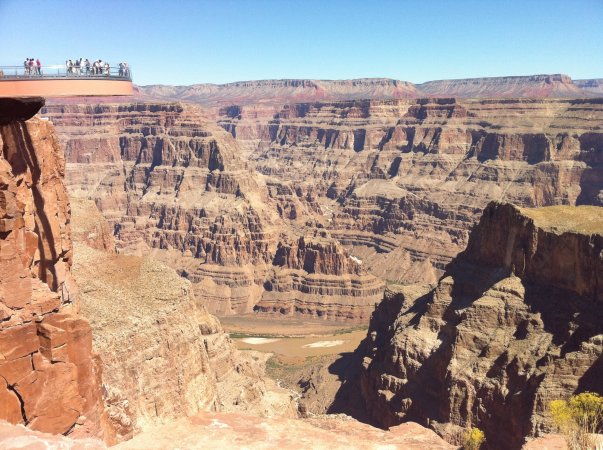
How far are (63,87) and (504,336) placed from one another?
3823cm

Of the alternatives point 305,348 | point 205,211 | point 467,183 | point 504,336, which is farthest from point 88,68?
point 467,183

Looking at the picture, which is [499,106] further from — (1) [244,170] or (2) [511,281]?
(2) [511,281]

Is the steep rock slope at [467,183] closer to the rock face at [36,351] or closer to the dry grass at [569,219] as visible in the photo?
the dry grass at [569,219]

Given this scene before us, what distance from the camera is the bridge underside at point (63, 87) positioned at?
30469 mm

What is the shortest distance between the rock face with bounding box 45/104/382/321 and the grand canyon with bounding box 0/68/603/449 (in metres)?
0.52

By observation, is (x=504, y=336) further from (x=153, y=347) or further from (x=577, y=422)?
(x=577, y=422)

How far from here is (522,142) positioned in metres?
178

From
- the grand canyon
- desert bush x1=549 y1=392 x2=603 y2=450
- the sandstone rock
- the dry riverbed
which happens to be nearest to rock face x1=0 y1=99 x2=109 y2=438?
the grand canyon

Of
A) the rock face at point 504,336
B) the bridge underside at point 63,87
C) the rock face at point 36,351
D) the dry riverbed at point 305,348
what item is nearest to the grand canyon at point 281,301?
the rock face at point 36,351

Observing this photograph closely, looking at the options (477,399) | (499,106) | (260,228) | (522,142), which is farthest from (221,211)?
(477,399)

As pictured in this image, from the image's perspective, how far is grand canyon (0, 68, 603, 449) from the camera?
2092cm

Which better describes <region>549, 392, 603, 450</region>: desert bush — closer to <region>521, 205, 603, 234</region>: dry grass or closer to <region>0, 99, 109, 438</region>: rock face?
<region>0, 99, 109, 438</region>: rock face

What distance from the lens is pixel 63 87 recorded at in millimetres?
32750

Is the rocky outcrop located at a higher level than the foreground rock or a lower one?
lower
